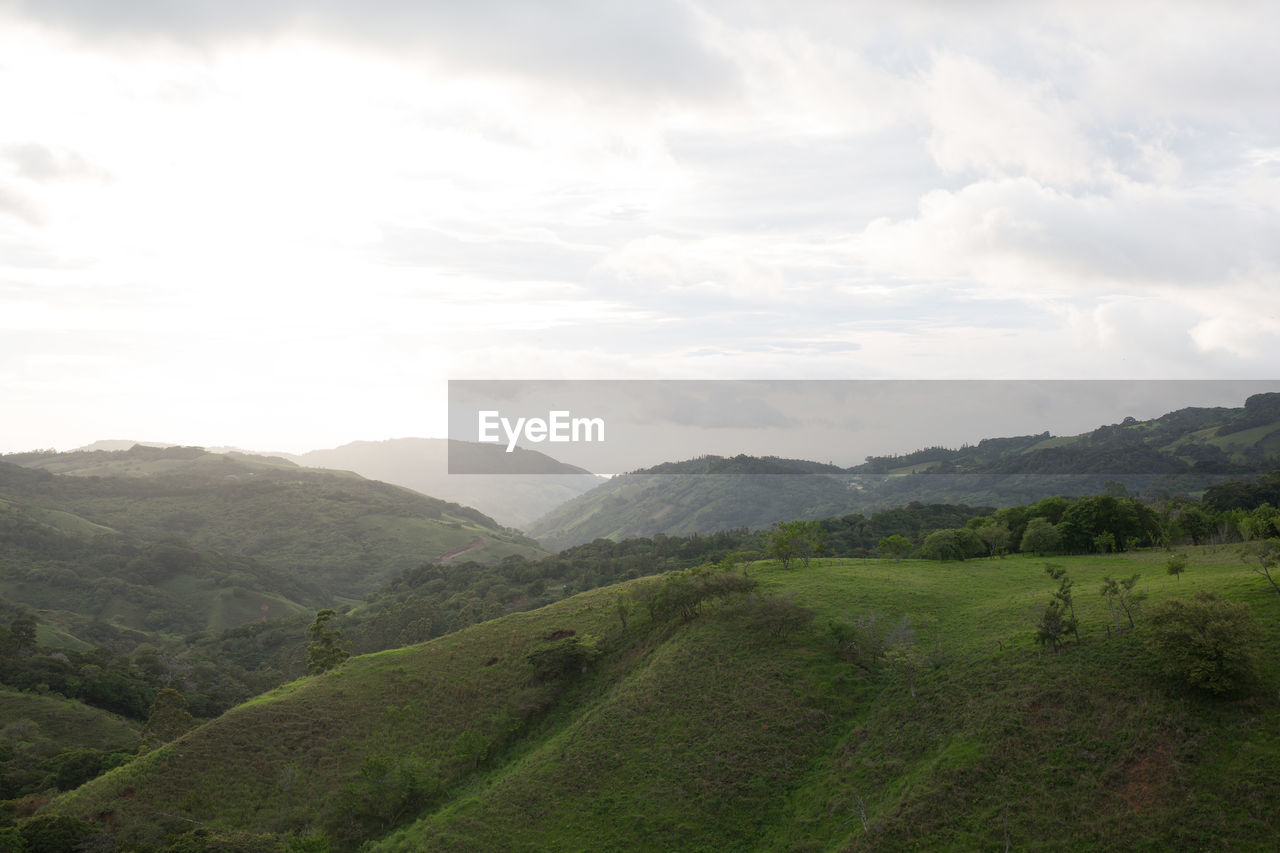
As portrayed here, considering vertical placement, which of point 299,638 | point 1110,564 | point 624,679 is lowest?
point 299,638

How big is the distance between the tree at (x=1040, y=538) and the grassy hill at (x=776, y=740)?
440 inches

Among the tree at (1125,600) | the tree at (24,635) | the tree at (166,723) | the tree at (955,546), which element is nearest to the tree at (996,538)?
the tree at (955,546)

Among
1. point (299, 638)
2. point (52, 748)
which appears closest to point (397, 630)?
point (299, 638)

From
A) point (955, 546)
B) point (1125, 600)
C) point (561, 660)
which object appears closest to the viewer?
point (1125, 600)

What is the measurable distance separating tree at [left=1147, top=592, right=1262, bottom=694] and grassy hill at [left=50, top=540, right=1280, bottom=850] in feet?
3.70

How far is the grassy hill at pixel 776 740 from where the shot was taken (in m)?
36.4

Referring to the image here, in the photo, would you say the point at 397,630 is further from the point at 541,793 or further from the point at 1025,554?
the point at 1025,554

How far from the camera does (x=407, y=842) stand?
46.3 metres

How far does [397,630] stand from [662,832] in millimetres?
114225

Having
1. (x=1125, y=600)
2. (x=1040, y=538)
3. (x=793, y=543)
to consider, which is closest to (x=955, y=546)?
(x=1040, y=538)

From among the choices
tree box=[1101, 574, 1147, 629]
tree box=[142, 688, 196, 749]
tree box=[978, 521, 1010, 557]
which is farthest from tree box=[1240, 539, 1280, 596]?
tree box=[142, 688, 196, 749]

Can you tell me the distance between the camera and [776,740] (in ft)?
161

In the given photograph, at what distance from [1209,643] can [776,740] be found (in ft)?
87.1

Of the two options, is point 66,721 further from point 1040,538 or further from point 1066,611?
point 1040,538
